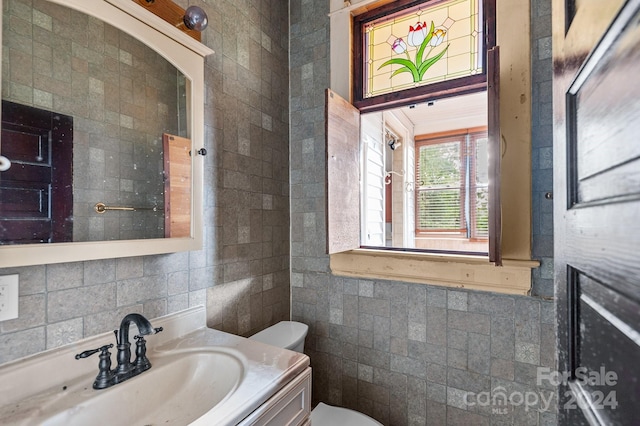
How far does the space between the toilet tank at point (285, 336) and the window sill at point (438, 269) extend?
391mm

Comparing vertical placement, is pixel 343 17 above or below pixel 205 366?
above

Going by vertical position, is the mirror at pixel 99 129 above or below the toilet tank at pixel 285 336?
above

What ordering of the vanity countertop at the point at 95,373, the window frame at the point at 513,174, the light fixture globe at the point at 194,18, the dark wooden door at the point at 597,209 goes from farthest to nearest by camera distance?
1. the window frame at the point at 513,174
2. the light fixture globe at the point at 194,18
3. the vanity countertop at the point at 95,373
4. the dark wooden door at the point at 597,209

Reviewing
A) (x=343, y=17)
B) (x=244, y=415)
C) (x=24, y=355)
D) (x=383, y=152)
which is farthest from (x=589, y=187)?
(x=383, y=152)

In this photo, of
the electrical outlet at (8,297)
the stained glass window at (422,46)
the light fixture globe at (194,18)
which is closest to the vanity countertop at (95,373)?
the electrical outlet at (8,297)

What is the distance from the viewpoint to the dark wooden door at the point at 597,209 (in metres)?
0.39

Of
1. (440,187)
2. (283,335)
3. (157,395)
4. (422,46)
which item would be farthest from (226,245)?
(440,187)

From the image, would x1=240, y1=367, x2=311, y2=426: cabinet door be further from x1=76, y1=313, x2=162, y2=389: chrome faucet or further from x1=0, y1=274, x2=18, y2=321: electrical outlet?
x1=0, y1=274, x2=18, y2=321: electrical outlet

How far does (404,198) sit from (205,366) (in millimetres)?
2893

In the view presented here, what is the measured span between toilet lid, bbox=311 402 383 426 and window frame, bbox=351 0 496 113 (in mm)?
1649

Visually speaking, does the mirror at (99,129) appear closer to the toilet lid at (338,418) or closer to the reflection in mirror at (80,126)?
the reflection in mirror at (80,126)

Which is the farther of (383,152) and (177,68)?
(383,152)

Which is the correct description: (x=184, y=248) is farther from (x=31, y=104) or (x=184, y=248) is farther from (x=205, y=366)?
(x=31, y=104)

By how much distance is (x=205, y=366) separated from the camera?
102cm
